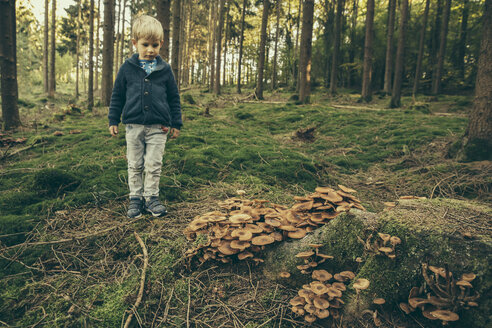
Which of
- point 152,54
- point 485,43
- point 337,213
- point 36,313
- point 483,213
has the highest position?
point 485,43

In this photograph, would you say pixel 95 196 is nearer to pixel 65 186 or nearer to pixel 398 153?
pixel 65 186

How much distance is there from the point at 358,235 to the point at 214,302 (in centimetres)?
125

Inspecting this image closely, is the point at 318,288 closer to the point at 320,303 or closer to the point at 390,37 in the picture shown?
the point at 320,303

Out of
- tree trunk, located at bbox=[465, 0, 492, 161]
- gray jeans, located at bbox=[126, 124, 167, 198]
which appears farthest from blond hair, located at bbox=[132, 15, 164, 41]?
tree trunk, located at bbox=[465, 0, 492, 161]

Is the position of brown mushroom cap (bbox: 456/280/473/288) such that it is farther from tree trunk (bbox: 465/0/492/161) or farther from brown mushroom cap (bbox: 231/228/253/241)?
tree trunk (bbox: 465/0/492/161)

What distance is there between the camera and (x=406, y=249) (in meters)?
1.85

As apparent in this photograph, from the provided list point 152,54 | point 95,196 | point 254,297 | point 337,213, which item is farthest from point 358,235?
point 95,196

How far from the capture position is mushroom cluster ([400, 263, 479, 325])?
4.93 feet

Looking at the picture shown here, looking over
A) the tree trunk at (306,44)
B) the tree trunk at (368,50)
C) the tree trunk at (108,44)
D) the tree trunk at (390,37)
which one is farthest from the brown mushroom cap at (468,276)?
the tree trunk at (390,37)

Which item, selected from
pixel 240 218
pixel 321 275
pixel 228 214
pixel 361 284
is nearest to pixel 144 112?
pixel 228 214

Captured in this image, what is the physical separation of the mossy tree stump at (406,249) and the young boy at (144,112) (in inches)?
Result: 66.6

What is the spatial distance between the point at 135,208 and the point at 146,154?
0.64 m

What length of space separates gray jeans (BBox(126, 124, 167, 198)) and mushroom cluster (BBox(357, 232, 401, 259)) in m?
2.30

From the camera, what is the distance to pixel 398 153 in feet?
19.6
